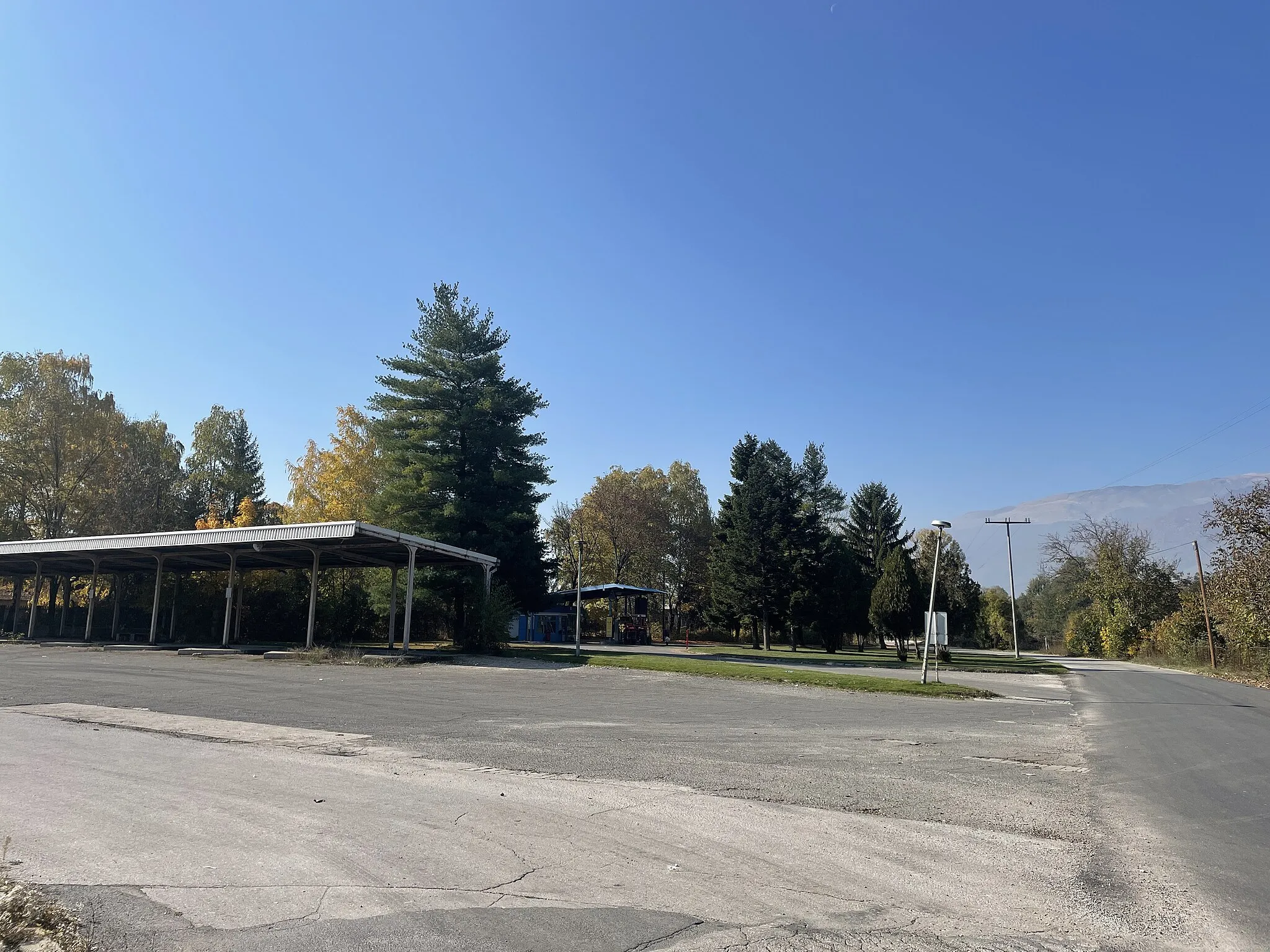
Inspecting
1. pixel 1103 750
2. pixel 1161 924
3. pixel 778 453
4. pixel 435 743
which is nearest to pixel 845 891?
pixel 1161 924

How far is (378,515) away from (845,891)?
36.0 m

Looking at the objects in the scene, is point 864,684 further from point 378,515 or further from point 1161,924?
point 378,515

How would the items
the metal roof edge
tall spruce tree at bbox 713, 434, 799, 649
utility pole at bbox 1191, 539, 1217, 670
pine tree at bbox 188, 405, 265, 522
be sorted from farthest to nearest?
pine tree at bbox 188, 405, 265, 522, tall spruce tree at bbox 713, 434, 799, 649, utility pole at bbox 1191, 539, 1217, 670, the metal roof edge

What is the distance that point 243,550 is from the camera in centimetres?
3269

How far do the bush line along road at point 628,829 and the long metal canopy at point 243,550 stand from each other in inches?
541

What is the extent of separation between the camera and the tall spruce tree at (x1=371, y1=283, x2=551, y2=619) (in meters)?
38.0

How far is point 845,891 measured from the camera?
5.25 m

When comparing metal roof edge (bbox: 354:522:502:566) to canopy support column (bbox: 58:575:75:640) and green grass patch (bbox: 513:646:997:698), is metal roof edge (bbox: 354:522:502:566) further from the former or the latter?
canopy support column (bbox: 58:575:75:640)

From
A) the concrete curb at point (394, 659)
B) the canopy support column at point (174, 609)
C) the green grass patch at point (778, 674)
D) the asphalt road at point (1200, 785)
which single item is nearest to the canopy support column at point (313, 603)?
the concrete curb at point (394, 659)

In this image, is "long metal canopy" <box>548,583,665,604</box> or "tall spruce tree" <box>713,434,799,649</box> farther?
"long metal canopy" <box>548,583,665,604</box>

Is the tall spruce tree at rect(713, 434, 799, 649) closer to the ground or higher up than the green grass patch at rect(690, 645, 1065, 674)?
higher up

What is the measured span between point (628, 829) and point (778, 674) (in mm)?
18367

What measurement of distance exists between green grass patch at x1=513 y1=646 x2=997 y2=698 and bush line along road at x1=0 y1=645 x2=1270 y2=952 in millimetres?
6780

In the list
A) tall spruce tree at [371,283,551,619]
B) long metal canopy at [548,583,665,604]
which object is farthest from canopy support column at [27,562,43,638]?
long metal canopy at [548,583,665,604]
